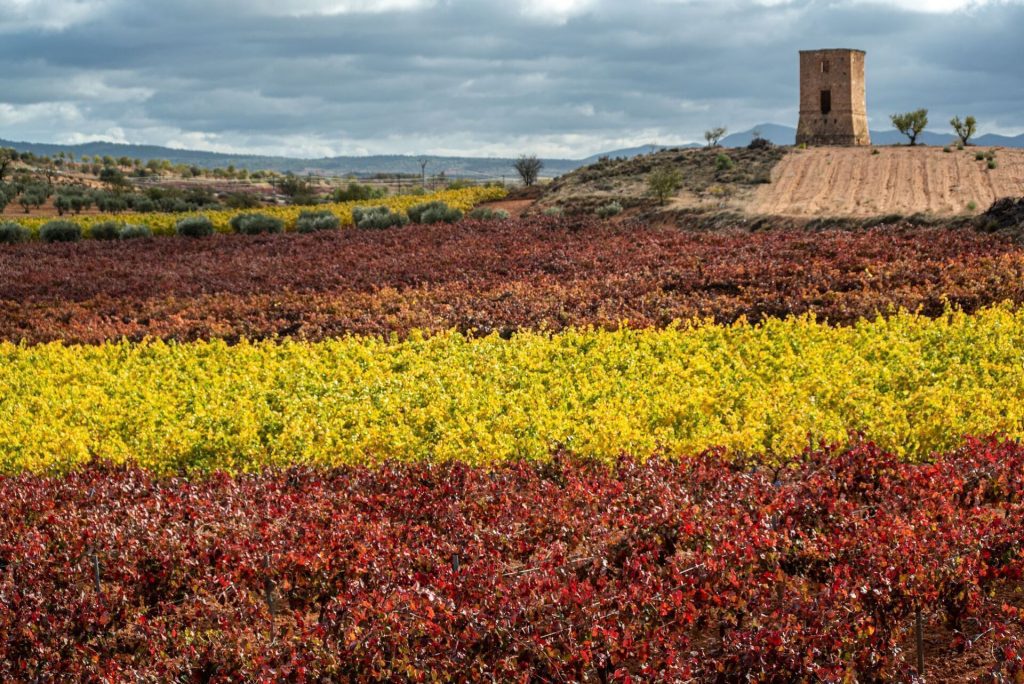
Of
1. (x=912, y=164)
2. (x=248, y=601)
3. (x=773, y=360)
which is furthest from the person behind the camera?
(x=912, y=164)

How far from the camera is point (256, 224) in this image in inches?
1390

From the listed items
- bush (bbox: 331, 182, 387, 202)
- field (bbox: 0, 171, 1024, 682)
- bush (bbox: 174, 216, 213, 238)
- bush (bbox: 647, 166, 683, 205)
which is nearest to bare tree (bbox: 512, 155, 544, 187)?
bush (bbox: 331, 182, 387, 202)

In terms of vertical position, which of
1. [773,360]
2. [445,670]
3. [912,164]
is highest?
[912,164]

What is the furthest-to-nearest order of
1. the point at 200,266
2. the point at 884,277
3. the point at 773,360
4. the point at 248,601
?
the point at 200,266, the point at 884,277, the point at 773,360, the point at 248,601

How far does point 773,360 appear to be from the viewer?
36.3 ft

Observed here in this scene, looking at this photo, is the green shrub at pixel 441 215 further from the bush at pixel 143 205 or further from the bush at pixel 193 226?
the bush at pixel 143 205

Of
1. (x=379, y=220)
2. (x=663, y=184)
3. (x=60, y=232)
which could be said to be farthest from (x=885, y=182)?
(x=60, y=232)

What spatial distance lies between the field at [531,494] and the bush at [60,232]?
63.4 ft

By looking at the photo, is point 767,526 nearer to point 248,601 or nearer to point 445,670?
point 445,670

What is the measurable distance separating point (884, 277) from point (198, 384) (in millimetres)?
11039

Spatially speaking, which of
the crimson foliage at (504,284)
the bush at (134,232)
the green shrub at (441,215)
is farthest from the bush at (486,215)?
the bush at (134,232)

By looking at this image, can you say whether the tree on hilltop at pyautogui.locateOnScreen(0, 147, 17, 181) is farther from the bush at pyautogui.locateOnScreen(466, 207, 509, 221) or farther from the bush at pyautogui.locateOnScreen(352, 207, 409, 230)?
the bush at pyautogui.locateOnScreen(466, 207, 509, 221)

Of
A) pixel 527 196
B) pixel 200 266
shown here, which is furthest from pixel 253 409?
pixel 527 196

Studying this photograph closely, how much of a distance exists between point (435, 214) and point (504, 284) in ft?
60.0
